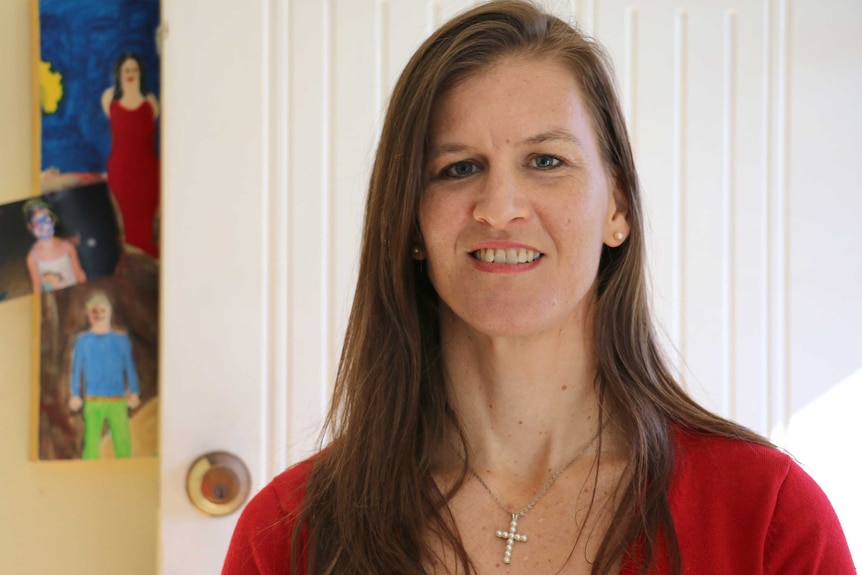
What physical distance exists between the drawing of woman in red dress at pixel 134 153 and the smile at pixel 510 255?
727mm

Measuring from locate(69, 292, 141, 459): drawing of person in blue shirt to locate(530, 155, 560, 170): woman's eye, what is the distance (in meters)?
0.81

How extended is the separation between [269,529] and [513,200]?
1.63 ft

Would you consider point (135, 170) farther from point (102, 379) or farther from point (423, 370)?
point (423, 370)

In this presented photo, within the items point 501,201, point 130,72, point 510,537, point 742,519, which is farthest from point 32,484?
point 742,519

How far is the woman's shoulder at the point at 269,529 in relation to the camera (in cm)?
118

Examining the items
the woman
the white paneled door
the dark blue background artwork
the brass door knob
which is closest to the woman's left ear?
the woman

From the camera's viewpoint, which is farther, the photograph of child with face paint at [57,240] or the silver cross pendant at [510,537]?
the photograph of child with face paint at [57,240]

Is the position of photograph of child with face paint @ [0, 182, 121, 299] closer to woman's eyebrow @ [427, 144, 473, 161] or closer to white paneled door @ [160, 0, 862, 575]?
white paneled door @ [160, 0, 862, 575]

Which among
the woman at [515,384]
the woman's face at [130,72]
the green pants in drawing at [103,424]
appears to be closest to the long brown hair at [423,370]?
the woman at [515,384]

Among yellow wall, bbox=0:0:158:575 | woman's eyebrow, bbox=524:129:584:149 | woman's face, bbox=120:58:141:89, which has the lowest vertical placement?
yellow wall, bbox=0:0:158:575

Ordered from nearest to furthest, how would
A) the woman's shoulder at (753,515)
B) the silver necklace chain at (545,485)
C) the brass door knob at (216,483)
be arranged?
1. the woman's shoulder at (753,515)
2. the silver necklace chain at (545,485)
3. the brass door knob at (216,483)

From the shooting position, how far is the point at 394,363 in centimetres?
125

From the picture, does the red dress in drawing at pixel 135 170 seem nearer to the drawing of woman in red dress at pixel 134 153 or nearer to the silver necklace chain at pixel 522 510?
the drawing of woman in red dress at pixel 134 153

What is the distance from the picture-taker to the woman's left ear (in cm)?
120
